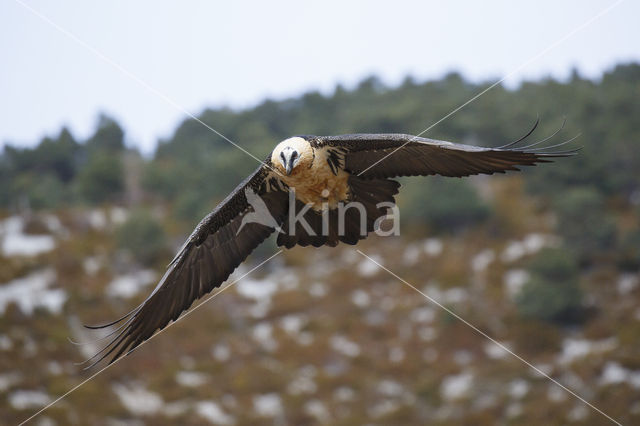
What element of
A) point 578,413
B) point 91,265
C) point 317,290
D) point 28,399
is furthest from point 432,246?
point 28,399

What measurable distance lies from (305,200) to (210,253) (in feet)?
4.61

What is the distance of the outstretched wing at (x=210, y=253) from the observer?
27.3 feet

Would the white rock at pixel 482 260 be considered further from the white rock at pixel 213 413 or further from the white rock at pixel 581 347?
the white rock at pixel 213 413

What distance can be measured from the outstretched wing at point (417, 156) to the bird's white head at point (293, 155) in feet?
0.85

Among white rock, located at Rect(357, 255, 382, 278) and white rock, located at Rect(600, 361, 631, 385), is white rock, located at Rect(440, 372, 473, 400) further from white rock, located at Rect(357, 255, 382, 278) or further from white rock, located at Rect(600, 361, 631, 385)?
white rock, located at Rect(357, 255, 382, 278)

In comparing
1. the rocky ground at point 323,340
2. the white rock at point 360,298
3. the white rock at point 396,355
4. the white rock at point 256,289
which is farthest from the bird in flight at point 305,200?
the white rock at point 256,289

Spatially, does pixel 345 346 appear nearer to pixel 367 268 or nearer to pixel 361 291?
pixel 361 291

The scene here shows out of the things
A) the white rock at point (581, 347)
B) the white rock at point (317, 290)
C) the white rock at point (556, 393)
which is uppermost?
the white rock at point (317, 290)

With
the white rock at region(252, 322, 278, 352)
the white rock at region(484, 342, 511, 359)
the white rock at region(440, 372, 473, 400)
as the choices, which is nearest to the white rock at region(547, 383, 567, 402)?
the white rock at region(484, 342, 511, 359)

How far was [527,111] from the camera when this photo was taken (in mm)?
49406

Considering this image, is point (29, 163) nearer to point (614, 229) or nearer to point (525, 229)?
point (525, 229)

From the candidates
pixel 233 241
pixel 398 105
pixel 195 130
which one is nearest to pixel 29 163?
pixel 195 130

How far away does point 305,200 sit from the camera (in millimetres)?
8297

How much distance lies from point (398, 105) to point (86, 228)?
2452 cm
